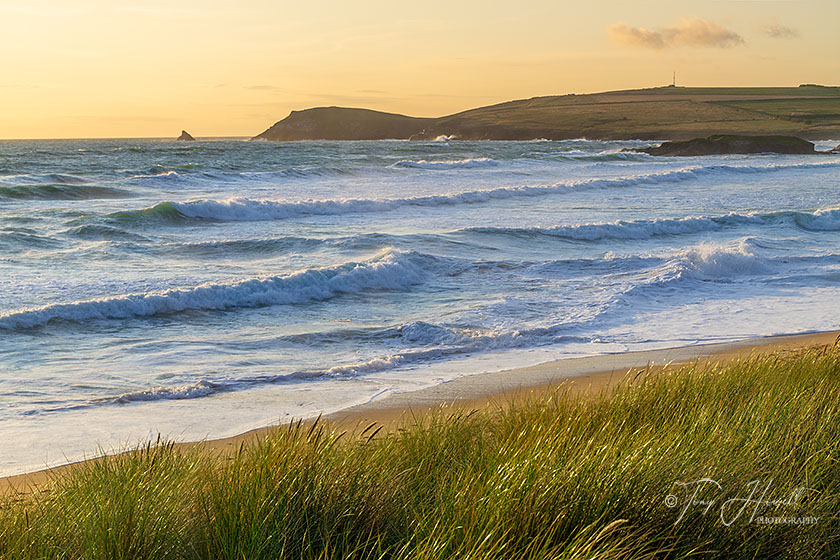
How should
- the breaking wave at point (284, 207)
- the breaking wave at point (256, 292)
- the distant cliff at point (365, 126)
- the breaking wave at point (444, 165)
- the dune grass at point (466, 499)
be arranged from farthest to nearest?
the distant cliff at point (365, 126) → the breaking wave at point (444, 165) → the breaking wave at point (284, 207) → the breaking wave at point (256, 292) → the dune grass at point (466, 499)

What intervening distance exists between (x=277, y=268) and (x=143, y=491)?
12.1m

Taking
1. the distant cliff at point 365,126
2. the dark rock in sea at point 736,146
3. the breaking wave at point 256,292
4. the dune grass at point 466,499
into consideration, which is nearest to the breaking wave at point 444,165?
the dark rock in sea at point 736,146

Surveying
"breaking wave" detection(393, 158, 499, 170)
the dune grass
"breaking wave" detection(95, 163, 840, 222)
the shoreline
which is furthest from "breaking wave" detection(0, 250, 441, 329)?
"breaking wave" detection(393, 158, 499, 170)

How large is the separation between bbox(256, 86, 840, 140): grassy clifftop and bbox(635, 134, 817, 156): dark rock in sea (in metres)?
27.5

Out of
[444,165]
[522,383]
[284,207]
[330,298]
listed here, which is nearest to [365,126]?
[444,165]

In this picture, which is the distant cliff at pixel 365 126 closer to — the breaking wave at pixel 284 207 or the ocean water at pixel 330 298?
the breaking wave at pixel 284 207

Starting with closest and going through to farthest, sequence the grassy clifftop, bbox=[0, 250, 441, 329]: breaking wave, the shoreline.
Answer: the shoreline, bbox=[0, 250, 441, 329]: breaking wave, the grassy clifftop

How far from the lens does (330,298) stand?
12734 mm

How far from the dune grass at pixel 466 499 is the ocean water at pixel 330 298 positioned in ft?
5.00

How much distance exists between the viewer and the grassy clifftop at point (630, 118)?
382 ft

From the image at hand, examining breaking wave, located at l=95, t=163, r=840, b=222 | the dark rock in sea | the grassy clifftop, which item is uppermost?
the grassy clifftop

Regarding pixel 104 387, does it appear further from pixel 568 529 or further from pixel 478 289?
pixel 478 289

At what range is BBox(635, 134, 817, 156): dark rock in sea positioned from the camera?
74750 mm

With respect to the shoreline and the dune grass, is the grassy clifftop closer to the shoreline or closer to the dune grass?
the shoreline
